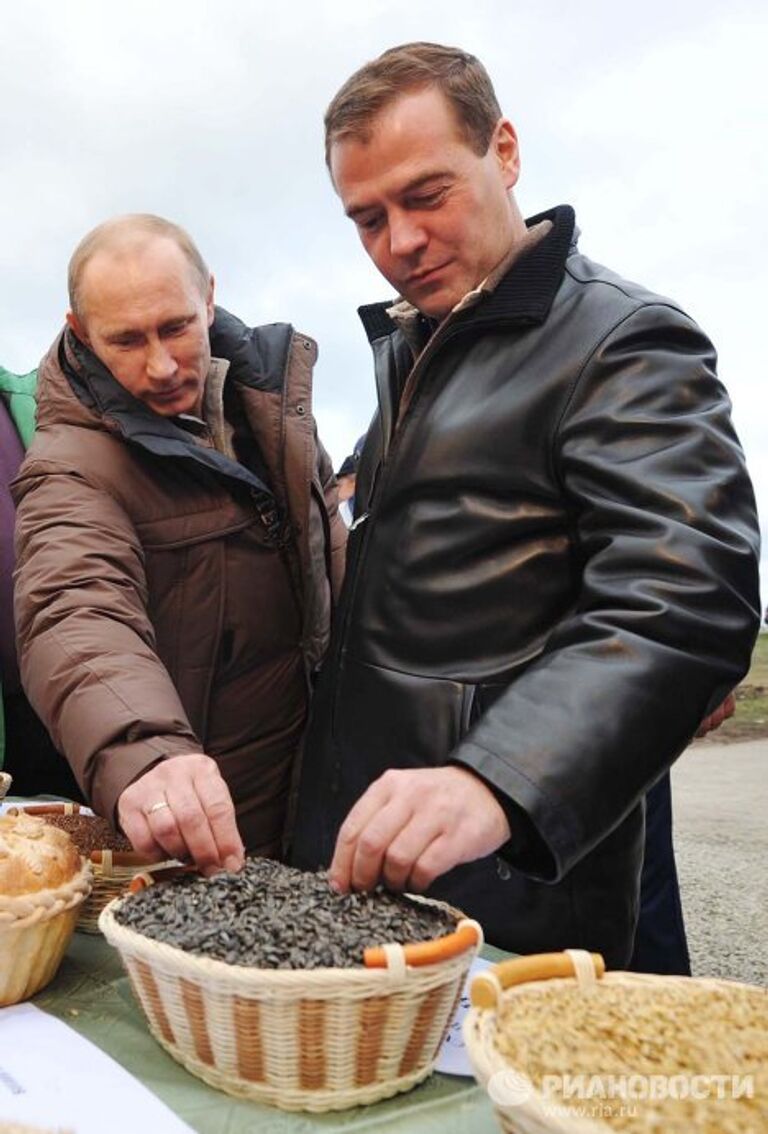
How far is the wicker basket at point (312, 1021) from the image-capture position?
107 centimetres

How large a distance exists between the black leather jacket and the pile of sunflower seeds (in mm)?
180

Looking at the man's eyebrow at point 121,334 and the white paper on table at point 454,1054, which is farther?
the man's eyebrow at point 121,334

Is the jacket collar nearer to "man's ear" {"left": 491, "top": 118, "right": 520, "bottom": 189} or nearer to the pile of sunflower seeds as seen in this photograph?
"man's ear" {"left": 491, "top": 118, "right": 520, "bottom": 189}

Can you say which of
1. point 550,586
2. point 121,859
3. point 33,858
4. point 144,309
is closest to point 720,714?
point 550,586

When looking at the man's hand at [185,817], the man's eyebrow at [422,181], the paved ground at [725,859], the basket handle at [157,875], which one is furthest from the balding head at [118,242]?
the paved ground at [725,859]

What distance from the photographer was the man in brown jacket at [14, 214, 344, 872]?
5.88 ft

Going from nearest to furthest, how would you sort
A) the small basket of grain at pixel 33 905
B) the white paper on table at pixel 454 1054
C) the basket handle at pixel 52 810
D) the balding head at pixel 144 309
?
the white paper on table at pixel 454 1054 < the small basket of grain at pixel 33 905 < the basket handle at pixel 52 810 < the balding head at pixel 144 309

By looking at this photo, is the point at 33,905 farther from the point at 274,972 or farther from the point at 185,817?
the point at 274,972

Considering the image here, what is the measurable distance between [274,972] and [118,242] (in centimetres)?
156

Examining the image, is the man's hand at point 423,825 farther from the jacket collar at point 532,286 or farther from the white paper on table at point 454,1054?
the jacket collar at point 532,286

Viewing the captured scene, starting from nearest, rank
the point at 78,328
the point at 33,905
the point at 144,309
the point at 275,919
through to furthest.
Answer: the point at 275,919 → the point at 33,905 → the point at 144,309 → the point at 78,328

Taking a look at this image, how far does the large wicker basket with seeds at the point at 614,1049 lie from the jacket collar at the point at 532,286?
1.02 meters

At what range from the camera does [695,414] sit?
57.2 inches

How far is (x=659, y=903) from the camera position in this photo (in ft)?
7.06
